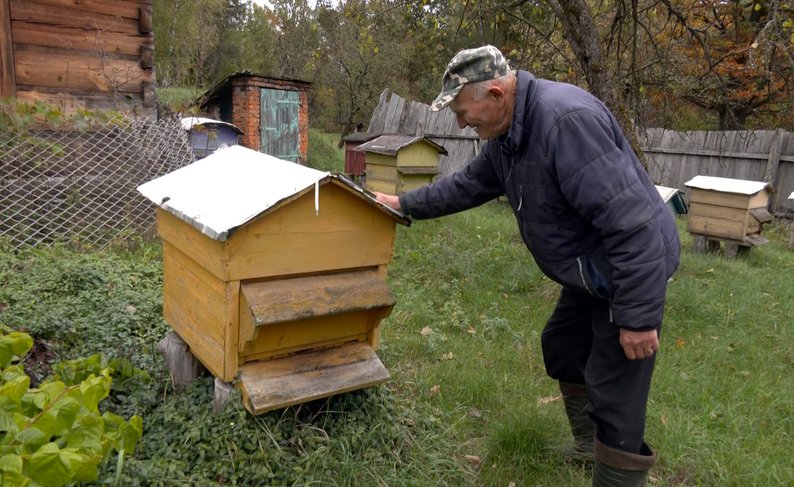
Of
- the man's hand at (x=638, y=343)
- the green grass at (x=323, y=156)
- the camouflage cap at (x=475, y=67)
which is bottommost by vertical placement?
the green grass at (x=323, y=156)

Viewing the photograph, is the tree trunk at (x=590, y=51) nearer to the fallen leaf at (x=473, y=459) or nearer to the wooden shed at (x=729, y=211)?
the fallen leaf at (x=473, y=459)

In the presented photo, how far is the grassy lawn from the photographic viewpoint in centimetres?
254

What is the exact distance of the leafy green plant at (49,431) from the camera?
1.33m

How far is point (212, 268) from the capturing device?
240 centimetres

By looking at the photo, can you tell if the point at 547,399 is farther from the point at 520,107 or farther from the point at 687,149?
the point at 687,149

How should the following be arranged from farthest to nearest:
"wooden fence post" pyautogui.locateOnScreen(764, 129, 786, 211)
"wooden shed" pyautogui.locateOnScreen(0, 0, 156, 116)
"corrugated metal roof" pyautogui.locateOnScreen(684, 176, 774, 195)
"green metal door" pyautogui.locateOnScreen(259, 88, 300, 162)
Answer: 1. "green metal door" pyautogui.locateOnScreen(259, 88, 300, 162)
2. "wooden fence post" pyautogui.locateOnScreen(764, 129, 786, 211)
3. "corrugated metal roof" pyautogui.locateOnScreen(684, 176, 774, 195)
4. "wooden shed" pyautogui.locateOnScreen(0, 0, 156, 116)

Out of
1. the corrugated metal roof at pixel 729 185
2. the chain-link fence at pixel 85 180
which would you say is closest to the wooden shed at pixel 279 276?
the chain-link fence at pixel 85 180

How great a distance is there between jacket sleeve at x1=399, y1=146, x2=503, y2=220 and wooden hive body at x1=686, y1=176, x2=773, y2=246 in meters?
7.15

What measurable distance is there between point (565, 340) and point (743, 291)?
4868 mm

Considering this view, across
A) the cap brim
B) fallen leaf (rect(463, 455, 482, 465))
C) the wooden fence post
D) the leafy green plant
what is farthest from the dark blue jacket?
the wooden fence post

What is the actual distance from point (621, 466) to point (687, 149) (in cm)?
1410

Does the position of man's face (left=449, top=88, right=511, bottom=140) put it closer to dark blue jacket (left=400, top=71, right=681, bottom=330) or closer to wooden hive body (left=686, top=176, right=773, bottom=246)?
dark blue jacket (left=400, top=71, right=681, bottom=330)

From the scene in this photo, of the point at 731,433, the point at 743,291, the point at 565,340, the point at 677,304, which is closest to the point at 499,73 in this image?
the point at 565,340

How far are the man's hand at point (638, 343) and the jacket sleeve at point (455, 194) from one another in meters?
1.03
